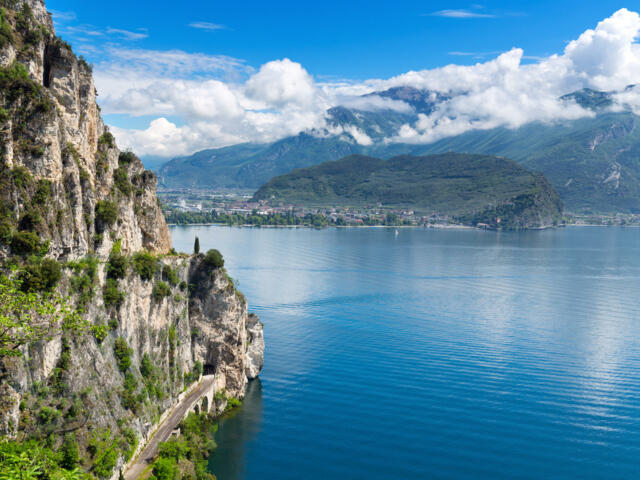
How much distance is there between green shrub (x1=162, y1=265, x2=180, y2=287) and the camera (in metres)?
40.7

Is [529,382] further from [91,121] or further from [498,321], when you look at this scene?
[91,121]

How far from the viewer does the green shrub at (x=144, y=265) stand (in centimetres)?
3591

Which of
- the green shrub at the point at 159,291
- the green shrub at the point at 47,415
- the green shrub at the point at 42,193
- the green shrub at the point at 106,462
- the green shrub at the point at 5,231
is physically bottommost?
the green shrub at the point at 106,462

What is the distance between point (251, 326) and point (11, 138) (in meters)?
28.7

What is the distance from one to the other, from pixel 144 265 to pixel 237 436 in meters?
15.3

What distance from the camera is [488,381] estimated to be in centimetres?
4878

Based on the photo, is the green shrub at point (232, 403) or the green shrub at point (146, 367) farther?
the green shrub at point (232, 403)

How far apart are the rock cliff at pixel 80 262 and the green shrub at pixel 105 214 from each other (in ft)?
0.29

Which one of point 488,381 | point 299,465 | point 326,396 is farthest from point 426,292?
point 299,465

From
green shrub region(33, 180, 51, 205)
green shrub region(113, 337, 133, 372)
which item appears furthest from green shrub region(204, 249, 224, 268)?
green shrub region(33, 180, 51, 205)

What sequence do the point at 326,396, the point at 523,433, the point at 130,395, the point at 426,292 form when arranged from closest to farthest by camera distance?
the point at 130,395, the point at 523,433, the point at 326,396, the point at 426,292

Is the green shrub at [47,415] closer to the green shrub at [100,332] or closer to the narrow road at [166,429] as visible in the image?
the green shrub at [100,332]

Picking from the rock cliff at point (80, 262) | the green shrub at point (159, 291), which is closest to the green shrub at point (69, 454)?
the rock cliff at point (80, 262)

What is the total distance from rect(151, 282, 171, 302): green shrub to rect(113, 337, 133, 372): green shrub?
5548mm
